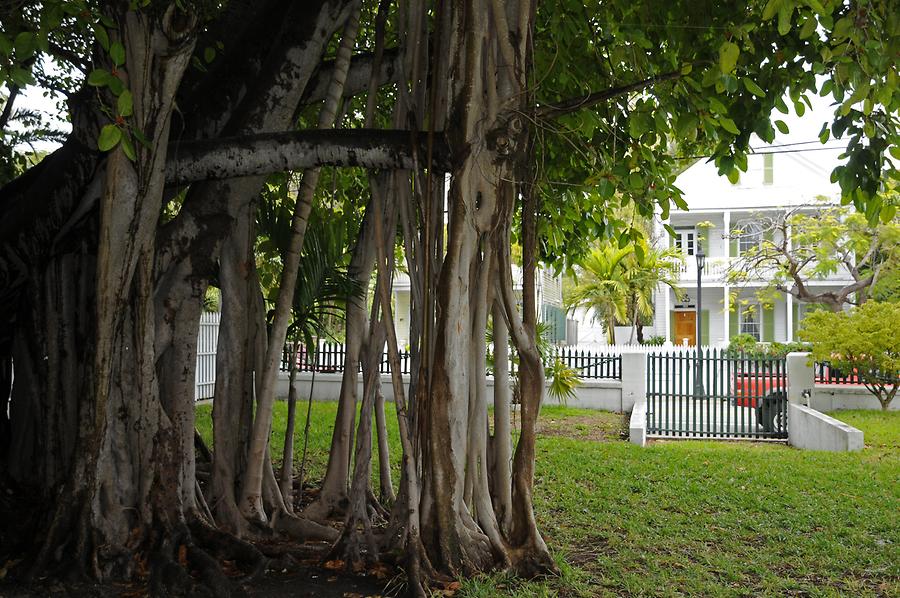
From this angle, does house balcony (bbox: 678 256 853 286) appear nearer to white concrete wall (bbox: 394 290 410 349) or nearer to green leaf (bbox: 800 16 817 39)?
white concrete wall (bbox: 394 290 410 349)

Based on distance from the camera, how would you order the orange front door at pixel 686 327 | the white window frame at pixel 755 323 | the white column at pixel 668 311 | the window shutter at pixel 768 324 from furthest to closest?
the orange front door at pixel 686 327
the white column at pixel 668 311
the white window frame at pixel 755 323
the window shutter at pixel 768 324

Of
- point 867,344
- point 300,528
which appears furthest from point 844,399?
point 300,528

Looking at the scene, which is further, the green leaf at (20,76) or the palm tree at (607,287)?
the palm tree at (607,287)

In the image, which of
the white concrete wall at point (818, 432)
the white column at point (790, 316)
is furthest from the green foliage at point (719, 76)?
the white column at point (790, 316)

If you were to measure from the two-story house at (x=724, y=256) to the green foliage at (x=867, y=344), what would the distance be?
10096 mm

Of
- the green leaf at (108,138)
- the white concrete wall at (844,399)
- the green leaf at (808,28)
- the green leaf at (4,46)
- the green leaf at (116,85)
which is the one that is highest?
the green leaf at (808,28)

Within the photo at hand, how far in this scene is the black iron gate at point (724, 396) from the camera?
1405 cm

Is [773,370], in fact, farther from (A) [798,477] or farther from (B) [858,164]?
(B) [858,164]

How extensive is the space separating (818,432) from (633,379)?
3699mm

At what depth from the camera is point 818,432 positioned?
484 inches

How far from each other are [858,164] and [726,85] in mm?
1266

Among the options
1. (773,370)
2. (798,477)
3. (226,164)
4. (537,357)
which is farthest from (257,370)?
(773,370)

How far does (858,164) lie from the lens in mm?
5668

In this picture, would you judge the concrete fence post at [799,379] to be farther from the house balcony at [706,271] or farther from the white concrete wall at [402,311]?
the white concrete wall at [402,311]
